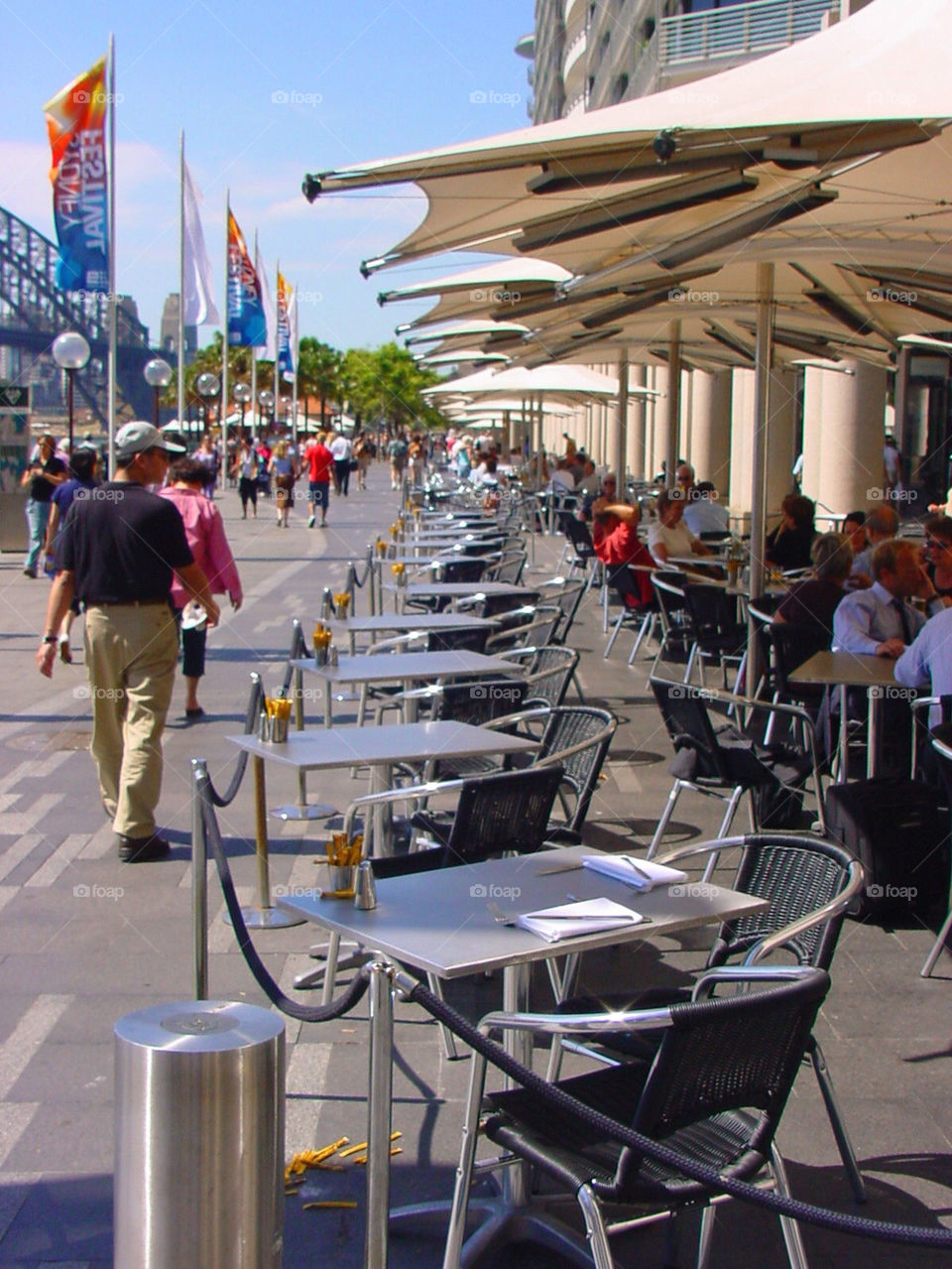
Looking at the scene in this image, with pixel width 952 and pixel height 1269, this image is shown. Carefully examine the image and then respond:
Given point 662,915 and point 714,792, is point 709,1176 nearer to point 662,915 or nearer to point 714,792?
point 662,915

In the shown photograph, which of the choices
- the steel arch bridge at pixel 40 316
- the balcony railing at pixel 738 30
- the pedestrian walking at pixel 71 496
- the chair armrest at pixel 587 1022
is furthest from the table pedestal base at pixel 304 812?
the steel arch bridge at pixel 40 316

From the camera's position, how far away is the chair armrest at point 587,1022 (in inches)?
113

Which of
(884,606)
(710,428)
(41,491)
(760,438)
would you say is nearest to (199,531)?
(760,438)

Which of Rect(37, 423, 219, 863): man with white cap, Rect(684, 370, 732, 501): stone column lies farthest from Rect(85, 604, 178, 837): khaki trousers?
Rect(684, 370, 732, 501): stone column

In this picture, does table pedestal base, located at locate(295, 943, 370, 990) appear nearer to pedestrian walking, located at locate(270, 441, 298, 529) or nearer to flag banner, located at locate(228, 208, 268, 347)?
pedestrian walking, located at locate(270, 441, 298, 529)

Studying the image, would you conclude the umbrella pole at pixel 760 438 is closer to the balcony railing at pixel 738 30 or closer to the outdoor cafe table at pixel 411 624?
the outdoor cafe table at pixel 411 624

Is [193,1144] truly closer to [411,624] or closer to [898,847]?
[898,847]

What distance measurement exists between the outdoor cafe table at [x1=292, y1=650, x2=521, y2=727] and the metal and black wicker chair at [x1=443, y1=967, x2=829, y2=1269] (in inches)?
153

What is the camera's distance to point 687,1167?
2766 mm

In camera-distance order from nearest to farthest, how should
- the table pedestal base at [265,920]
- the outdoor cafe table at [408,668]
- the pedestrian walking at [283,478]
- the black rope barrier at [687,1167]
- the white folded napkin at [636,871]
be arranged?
1. the black rope barrier at [687,1167]
2. the white folded napkin at [636,871]
3. the table pedestal base at [265,920]
4. the outdoor cafe table at [408,668]
5. the pedestrian walking at [283,478]

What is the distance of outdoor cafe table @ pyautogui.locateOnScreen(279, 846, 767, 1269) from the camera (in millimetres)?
2873

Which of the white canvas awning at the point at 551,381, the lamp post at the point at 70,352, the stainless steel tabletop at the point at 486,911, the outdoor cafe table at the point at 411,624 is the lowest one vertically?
the stainless steel tabletop at the point at 486,911

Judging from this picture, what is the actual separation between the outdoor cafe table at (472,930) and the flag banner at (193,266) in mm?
31194

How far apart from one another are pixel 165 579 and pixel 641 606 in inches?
227
